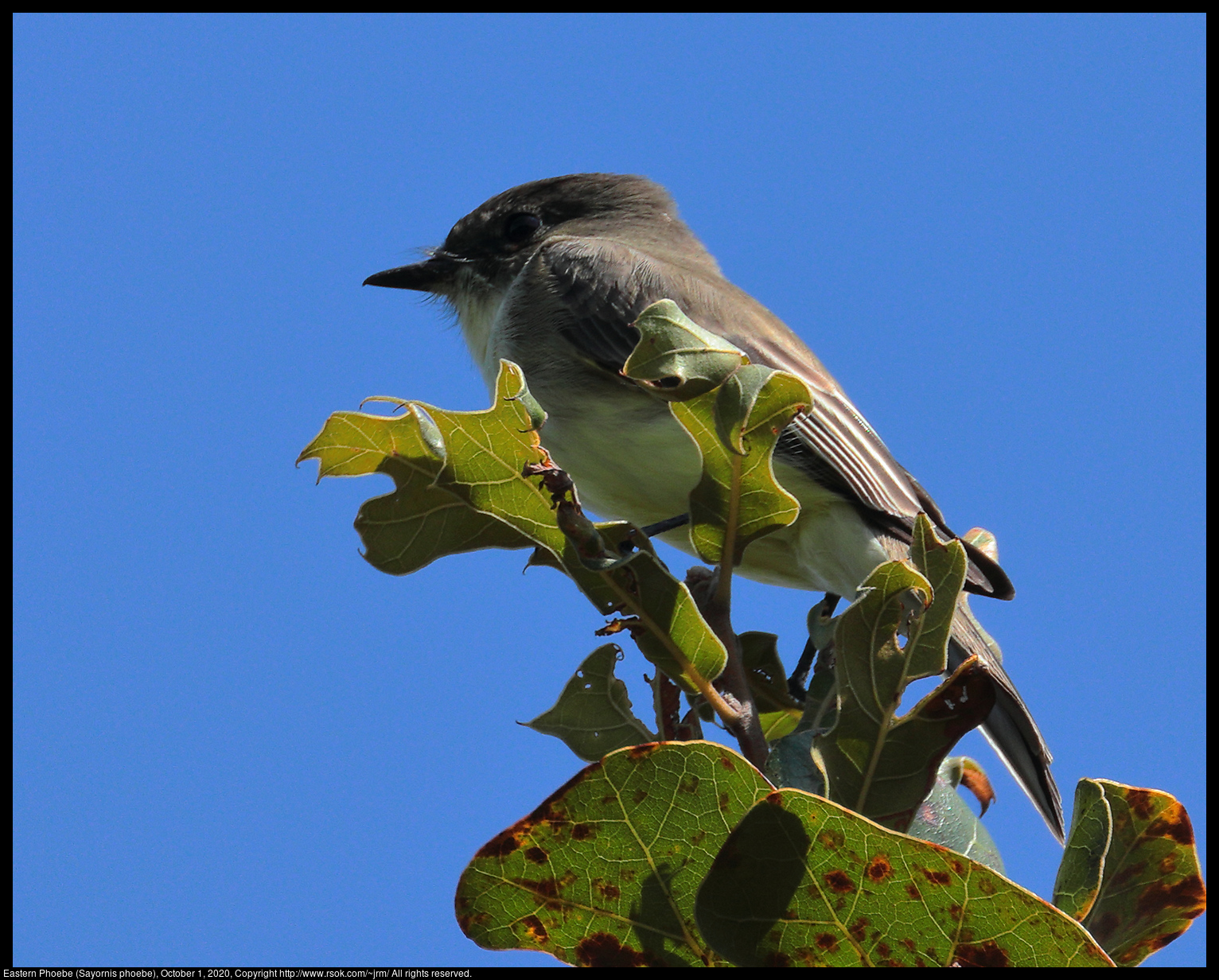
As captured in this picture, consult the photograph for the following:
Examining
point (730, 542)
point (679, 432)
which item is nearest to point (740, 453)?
point (730, 542)

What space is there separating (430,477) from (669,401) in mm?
476

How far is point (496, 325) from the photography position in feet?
15.2

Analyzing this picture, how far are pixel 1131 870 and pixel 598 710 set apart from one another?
3.20ft

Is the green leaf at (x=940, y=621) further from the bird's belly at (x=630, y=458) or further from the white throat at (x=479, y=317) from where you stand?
the white throat at (x=479, y=317)

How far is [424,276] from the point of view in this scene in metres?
5.25

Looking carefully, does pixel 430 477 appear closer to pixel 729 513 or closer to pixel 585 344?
pixel 729 513

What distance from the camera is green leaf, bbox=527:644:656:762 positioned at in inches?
87.7

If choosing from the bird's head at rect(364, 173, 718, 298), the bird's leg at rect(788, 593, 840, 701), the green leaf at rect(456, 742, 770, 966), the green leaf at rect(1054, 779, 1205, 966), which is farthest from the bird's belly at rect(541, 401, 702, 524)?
the green leaf at rect(456, 742, 770, 966)

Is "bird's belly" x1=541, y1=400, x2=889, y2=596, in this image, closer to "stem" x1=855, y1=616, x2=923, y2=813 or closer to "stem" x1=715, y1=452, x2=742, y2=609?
"stem" x1=715, y1=452, x2=742, y2=609

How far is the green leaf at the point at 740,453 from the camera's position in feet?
6.38

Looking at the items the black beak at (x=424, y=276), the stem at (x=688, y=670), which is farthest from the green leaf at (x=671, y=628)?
the black beak at (x=424, y=276)

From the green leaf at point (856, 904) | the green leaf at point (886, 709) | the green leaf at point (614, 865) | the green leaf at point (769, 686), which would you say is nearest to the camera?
the green leaf at point (856, 904)
